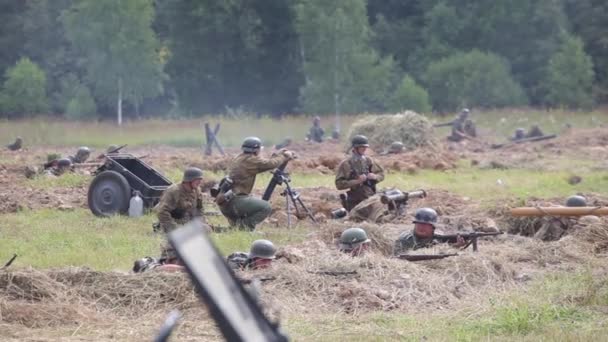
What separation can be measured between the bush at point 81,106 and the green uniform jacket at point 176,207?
3879cm

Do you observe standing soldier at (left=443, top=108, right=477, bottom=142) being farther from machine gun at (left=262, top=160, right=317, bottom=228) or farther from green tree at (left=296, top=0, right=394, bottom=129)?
machine gun at (left=262, top=160, right=317, bottom=228)

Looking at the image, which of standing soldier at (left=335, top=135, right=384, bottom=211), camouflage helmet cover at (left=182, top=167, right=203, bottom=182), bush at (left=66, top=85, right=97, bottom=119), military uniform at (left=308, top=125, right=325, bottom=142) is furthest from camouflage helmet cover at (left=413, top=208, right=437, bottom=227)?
bush at (left=66, top=85, right=97, bottom=119)

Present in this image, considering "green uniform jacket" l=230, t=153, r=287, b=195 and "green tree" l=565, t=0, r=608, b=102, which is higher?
"green tree" l=565, t=0, r=608, b=102

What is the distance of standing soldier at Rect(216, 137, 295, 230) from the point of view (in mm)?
15844

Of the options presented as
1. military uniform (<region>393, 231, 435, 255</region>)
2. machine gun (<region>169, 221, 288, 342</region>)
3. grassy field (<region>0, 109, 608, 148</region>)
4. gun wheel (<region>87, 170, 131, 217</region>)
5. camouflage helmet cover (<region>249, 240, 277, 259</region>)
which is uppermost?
machine gun (<region>169, 221, 288, 342</region>)

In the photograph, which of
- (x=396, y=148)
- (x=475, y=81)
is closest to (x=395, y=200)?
(x=396, y=148)

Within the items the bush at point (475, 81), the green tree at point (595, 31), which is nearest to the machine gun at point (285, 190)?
the bush at point (475, 81)

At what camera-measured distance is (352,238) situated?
12.3 meters

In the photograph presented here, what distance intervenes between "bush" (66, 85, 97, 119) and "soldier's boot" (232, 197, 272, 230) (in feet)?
123

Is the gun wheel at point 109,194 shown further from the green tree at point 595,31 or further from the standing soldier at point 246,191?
the green tree at point 595,31

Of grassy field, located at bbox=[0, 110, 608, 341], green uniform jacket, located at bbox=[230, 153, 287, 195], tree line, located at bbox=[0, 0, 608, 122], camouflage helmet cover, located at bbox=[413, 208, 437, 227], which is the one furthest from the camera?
tree line, located at bbox=[0, 0, 608, 122]

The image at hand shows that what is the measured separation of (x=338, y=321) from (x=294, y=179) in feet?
50.9

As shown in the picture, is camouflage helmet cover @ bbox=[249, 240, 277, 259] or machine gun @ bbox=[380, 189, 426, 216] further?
machine gun @ bbox=[380, 189, 426, 216]

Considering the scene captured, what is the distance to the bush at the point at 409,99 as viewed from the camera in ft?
176
